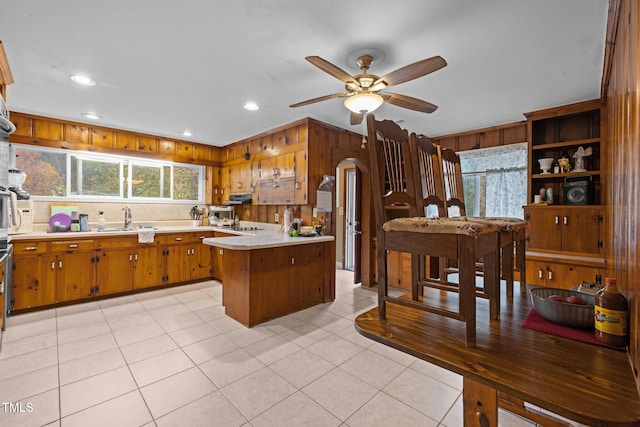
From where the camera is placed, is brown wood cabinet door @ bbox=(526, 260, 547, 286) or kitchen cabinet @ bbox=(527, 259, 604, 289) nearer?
kitchen cabinet @ bbox=(527, 259, 604, 289)

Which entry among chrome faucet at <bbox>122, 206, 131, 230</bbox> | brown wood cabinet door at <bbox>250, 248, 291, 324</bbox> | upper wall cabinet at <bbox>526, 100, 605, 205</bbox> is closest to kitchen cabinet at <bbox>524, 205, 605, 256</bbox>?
upper wall cabinet at <bbox>526, 100, 605, 205</bbox>

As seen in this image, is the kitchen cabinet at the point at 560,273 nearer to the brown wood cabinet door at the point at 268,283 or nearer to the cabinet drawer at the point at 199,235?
the brown wood cabinet door at the point at 268,283

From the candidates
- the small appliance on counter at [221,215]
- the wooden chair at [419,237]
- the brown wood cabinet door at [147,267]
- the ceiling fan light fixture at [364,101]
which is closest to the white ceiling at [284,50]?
the ceiling fan light fixture at [364,101]

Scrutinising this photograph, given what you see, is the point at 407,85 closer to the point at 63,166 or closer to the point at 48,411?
the point at 48,411

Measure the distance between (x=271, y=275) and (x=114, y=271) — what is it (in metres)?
2.50

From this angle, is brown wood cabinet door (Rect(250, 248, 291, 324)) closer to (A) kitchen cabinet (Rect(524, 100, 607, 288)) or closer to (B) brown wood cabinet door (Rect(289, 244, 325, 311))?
(B) brown wood cabinet door (Rect(289, 244, 325, 311))

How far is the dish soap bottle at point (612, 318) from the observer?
876mm

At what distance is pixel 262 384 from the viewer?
2.10 metres

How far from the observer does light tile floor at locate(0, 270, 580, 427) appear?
1781mm

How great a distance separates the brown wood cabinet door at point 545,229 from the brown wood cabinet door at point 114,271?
5.49 metres

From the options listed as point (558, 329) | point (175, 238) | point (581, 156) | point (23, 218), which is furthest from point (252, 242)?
point (581, 156)

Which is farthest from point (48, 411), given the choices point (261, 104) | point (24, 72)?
point (261, 104)

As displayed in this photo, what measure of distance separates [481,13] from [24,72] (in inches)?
154

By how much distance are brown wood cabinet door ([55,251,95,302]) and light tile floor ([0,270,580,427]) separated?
1.17 feet
